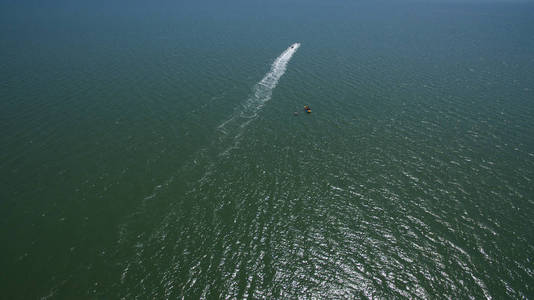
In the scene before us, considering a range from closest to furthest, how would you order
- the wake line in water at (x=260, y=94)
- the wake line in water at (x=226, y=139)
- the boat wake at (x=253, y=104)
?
1. the wake line in water at (x=226, y=139)
2. the boat wake at (x=253, y=104)
3. the wake line in water at (x=260, y=94)

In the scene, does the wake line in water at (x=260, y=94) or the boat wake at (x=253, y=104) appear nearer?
the boat wake at (x=253, y=104)

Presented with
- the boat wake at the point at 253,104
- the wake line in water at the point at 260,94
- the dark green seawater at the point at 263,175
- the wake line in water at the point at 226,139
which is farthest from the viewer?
the wake line in water at the point at 260,94

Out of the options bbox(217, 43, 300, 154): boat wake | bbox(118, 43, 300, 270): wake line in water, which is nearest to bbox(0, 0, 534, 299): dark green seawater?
bbox(118, 43, 300, 270): wake line in water

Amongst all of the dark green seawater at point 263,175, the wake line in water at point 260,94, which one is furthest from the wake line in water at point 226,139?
the dark green seawater at point 263,175

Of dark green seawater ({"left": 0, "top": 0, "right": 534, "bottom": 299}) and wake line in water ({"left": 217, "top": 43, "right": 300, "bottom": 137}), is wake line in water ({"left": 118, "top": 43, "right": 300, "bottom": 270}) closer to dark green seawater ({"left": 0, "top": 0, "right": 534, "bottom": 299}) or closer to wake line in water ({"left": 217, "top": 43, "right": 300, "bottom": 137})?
wake line in water ({"left": 217, "top": 43, "right": 300, "bottom": 137})

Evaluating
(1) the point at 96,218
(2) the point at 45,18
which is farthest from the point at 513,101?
(2) the point at 45,18

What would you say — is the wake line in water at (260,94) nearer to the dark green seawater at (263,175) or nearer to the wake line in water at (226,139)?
the wake line in water at (226,139)
